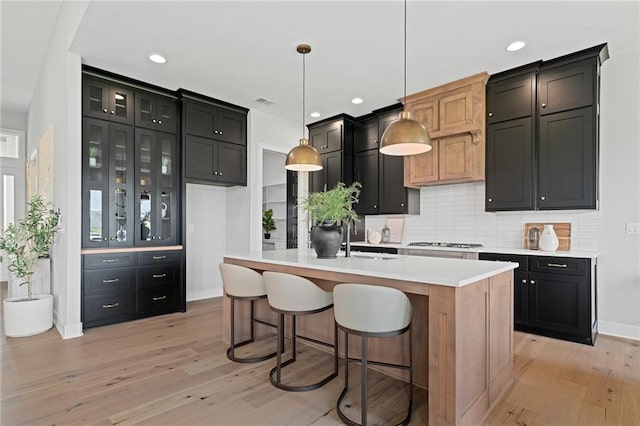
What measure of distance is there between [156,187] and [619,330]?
5386 millimetres

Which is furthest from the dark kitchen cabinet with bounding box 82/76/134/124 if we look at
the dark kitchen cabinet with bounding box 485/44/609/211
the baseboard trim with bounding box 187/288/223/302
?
the dark kitchen cabinet with bounding box 485/44/609/211

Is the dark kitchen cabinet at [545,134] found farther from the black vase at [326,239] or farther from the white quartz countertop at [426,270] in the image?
the black vase at [326,239]

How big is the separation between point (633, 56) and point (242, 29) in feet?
12.7

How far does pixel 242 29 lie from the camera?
3.10 meters

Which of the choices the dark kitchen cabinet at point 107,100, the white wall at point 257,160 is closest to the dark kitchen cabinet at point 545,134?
the white wall at point 257,160

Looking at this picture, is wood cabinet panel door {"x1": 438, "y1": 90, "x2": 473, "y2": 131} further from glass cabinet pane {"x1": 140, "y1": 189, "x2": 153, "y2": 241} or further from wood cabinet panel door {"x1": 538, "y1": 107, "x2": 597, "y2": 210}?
glass cabinet pane {"x1": 140, "y1": 189, "x2": 153, "y2": 241}

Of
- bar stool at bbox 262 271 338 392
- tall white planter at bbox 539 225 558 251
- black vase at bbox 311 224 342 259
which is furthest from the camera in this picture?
tall white planter at bbox 539 225 558 251

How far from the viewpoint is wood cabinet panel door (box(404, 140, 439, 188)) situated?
14.9 feet

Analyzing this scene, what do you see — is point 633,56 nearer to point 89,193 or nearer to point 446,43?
point 446,43

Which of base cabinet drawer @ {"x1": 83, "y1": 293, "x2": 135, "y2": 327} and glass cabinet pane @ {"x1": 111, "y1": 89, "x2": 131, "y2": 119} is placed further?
glass cabinet pane @ {"x1": 111, "y1": 89, "x2": 131, "y2": 119}

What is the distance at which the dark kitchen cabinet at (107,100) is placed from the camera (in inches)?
152

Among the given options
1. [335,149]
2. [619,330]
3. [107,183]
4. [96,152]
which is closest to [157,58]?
[96,152]

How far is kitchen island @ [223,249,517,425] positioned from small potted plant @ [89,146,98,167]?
260cm

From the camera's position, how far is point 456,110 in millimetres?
4277
